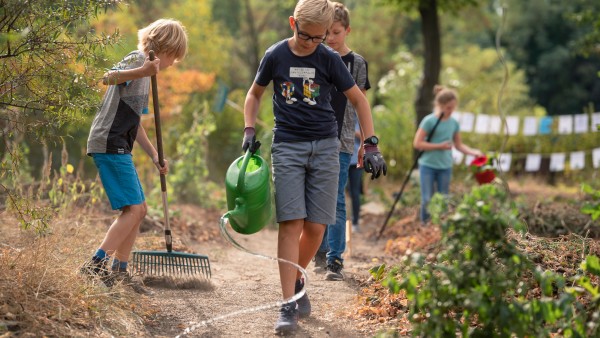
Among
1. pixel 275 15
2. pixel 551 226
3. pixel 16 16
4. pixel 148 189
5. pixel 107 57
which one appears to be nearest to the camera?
pixel 16 16

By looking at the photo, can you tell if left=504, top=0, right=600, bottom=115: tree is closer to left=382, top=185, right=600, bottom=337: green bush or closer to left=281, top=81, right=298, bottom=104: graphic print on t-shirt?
left=281, top=81, right=298, bottom=104: graphic print on t-shirt

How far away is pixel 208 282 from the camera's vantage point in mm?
Answer: 4973

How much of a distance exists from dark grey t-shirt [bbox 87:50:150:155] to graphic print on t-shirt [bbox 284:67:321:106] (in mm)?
925

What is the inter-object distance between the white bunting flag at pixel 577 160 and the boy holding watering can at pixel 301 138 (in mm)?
11611

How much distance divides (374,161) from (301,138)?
0.39m

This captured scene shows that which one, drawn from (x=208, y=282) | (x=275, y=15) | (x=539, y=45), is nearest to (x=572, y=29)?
(x=539, y=45)

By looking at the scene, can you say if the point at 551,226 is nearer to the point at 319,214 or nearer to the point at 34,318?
the point at 319,214

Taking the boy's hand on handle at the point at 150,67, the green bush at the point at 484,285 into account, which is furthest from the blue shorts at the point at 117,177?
the green bush at the point at 484,285

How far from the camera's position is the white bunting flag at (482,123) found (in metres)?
14.6

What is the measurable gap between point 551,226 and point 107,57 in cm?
431

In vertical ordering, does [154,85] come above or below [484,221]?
above

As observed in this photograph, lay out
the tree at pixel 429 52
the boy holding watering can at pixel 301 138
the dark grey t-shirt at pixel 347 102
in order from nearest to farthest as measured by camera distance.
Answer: the boy holding watering can at pixel 301 138
the dark grey t-shirt at pixel 347 102
the tree at pixel 429 52

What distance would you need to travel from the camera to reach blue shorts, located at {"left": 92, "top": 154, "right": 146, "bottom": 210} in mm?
4430

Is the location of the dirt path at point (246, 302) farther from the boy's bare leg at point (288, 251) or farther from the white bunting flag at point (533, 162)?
the white bunting flag at point (533, 162)
